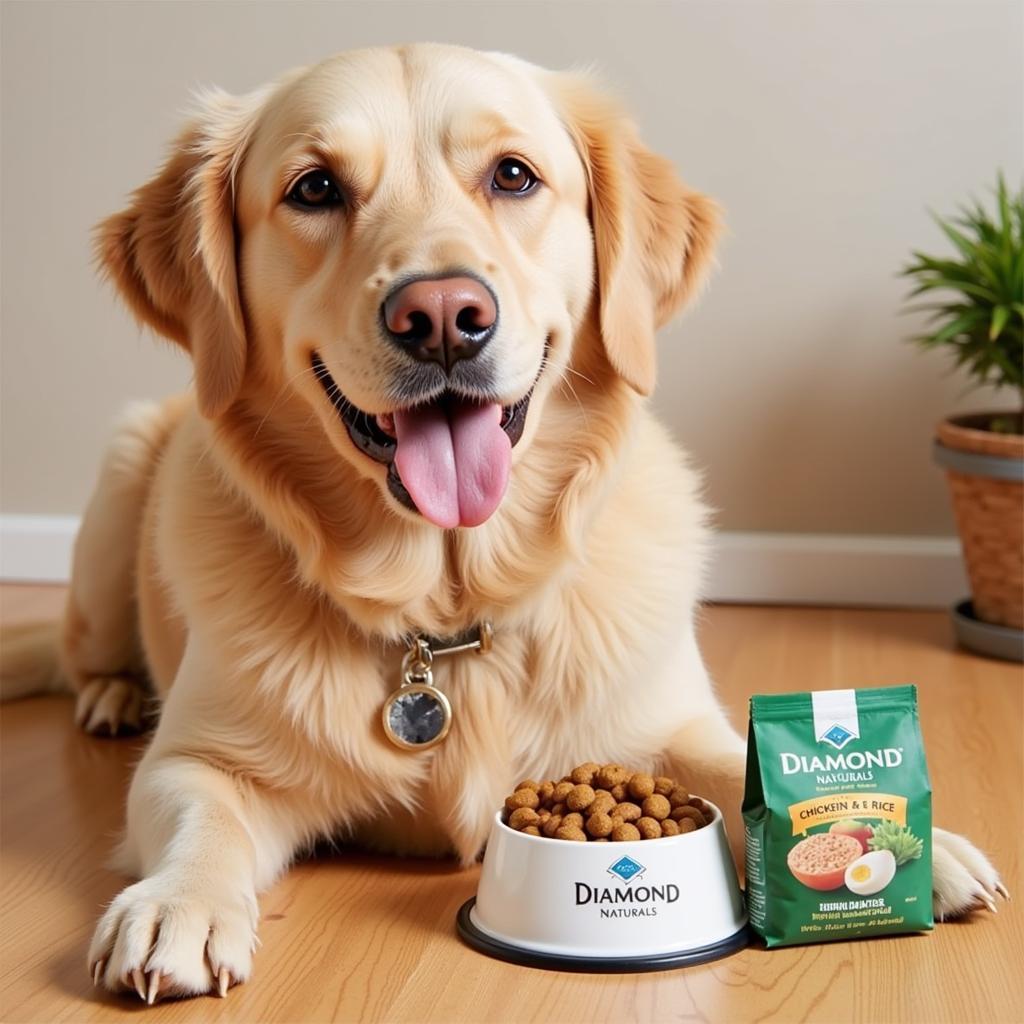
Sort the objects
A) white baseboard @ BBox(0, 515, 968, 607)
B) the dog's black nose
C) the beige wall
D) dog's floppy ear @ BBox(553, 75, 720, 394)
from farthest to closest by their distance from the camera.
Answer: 1. white baseboard @ BBox(0, 515, 968, 607)
2. the beige wall
3. dog's floppy ear @ BBox(553, 75, 720, 394)
4. the dog's black nose

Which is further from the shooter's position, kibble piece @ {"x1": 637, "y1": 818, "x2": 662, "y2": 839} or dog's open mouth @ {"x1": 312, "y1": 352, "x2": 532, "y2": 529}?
dog's open mouth @ {"x1": 312, "y1": 352, "x2": 532, "y2": 529}

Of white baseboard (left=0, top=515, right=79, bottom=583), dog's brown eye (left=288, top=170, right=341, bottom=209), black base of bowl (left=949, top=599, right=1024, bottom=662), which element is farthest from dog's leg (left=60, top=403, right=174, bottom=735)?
black base of bowl (left=949, top=599, right=1024, bottom=662)

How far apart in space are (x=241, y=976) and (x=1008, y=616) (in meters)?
2.43

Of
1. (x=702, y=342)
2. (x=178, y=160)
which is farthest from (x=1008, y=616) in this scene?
(x=178, y=160)

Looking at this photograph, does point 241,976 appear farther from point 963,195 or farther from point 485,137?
point 963,195

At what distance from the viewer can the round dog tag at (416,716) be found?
2.04m

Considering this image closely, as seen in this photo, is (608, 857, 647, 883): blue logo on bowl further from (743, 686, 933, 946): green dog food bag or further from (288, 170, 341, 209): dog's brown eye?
(288, 170, 341, 209): dog's brown eye

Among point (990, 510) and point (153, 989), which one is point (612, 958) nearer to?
point (153, 989)

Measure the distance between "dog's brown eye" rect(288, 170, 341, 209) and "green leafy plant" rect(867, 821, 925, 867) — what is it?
3.65 ft

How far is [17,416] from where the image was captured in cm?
446

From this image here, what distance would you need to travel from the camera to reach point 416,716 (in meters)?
2.05

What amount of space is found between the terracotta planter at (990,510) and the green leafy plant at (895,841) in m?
1.84

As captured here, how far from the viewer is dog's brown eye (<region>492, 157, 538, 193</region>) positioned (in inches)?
79.4

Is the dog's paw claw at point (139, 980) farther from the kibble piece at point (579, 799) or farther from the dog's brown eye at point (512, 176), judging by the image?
the dog's brown eye at point (512, 176)
